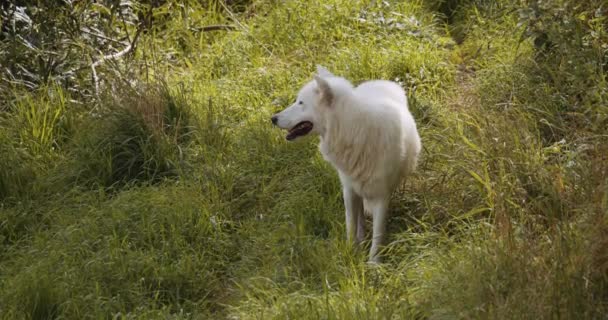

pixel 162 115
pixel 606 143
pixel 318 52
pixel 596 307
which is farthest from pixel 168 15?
pixel 596 307

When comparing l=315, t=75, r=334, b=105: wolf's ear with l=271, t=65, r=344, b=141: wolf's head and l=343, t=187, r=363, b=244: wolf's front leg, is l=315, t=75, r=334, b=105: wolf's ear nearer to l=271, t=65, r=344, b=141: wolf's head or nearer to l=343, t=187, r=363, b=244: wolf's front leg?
l=271, t=65, r=344, b=141: wolf's head

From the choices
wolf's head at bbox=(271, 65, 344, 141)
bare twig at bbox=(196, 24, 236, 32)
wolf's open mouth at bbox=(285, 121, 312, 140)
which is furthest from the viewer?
bare twig at bbox=(196, 24, 236, 32)

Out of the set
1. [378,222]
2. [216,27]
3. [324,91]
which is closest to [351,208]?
[378,222]

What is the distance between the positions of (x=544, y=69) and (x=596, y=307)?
315 cm

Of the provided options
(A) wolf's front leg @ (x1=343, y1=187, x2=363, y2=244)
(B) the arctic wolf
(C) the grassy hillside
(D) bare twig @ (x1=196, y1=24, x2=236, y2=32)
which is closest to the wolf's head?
(B) the arctic wolf

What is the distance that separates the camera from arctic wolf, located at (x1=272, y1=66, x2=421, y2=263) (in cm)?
522

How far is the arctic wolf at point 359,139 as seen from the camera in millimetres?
5219

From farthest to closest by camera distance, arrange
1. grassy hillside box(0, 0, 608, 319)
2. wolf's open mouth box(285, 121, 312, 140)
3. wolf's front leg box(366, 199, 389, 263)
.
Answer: wolf's open mouth box(285, 121, 312, 140)
wolf's front leg box(366, 199, 389, 263)
grassy hillside box(0, 0, 608, 319)

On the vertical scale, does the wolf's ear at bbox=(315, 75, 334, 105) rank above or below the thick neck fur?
above

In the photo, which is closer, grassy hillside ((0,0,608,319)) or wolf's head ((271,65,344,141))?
grassy hillside ((0,0,608,319))

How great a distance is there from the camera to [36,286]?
4.88m

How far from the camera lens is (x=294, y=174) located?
623 centimetres

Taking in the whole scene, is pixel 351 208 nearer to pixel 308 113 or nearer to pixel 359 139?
pixel 359 139

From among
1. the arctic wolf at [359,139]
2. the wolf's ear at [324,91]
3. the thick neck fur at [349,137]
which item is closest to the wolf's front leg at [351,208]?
the arctic wolf at [359,139]
